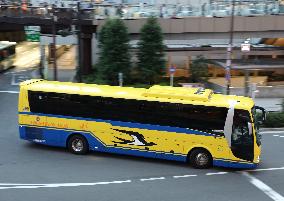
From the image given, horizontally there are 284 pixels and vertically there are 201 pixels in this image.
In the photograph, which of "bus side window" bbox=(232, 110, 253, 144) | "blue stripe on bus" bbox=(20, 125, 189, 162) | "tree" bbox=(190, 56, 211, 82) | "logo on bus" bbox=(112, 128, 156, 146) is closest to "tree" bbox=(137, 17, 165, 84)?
"tree" bbox=(190, 56, 211, 82)

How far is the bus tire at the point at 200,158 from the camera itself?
17.8 metres

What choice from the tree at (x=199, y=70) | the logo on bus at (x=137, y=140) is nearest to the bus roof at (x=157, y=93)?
the logo on bus at (x=137, y=140)

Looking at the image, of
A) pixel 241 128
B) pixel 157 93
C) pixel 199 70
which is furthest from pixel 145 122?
pixel 199 70

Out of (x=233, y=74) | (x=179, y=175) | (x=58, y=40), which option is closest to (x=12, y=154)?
(x=179, y=175)

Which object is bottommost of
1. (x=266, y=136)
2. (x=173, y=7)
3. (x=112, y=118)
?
(x=266, y=136)

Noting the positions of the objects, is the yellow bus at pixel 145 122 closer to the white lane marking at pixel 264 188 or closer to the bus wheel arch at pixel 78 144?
the bus wheel arch at pixel 78 144

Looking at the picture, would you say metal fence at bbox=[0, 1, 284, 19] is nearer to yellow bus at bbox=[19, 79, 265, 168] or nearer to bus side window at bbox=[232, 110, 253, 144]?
yellow bus at bbox=[19, 79, 265, 168]

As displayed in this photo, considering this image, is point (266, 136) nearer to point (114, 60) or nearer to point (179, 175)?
point (179, 175)

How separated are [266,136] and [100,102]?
9335mm

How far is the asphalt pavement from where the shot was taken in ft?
48.5

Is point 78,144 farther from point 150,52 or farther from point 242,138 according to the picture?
point 150,52

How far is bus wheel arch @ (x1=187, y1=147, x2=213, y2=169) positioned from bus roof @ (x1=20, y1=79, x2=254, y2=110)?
71.9 inches

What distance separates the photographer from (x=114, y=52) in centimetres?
3484

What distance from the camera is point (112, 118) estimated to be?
18500mm
